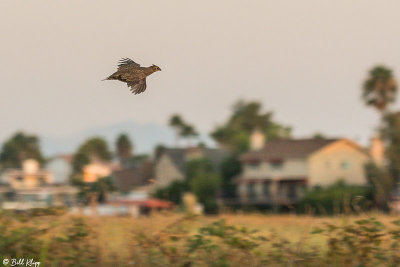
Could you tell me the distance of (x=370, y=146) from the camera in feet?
237

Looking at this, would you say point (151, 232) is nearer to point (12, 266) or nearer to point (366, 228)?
point (12, 266)

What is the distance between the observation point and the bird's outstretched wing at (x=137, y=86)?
5789 millimetres

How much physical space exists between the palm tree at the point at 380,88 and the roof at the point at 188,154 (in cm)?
2021

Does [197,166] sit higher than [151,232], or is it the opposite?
[197,166]

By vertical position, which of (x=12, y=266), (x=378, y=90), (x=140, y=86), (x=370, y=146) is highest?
(x=378, y=90)

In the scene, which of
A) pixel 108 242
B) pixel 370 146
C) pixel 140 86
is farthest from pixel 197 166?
pixel 140 86

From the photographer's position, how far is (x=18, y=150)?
4990 inches

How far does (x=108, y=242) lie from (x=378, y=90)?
62.2m

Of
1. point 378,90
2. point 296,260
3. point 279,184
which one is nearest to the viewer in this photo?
point 296,260

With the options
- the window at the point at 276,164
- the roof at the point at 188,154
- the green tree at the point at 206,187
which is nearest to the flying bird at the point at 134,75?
the green tree at the point at 206,187

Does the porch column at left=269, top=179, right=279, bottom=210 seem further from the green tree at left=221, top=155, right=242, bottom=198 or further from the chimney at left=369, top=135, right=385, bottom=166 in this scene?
the chimney at left=369, top=135, right=385, bottom=166

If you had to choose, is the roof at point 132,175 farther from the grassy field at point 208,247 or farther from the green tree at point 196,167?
the grassy field at point 208,247

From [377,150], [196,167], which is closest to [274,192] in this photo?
[196,167]

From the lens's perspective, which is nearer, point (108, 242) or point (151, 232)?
point (151, 232)
